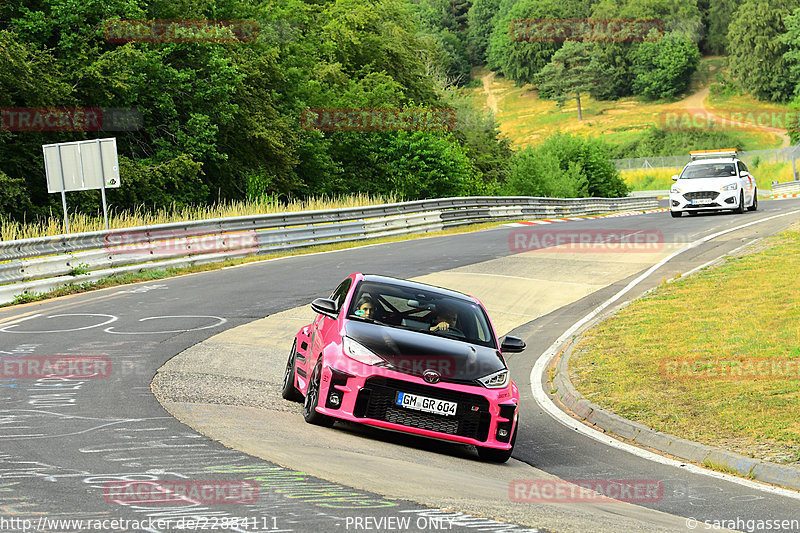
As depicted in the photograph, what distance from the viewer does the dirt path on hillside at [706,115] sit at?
409 ft

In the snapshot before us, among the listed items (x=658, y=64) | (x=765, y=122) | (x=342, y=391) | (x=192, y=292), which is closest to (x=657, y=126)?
(x=765, y=122)

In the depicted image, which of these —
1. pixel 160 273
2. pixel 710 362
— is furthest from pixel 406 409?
pixel 160 273

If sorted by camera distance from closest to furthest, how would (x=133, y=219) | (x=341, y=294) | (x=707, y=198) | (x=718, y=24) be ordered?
(x=341, y=294)
(x=133, y=219)
(x=707, y=198)
(x=718, y=24)

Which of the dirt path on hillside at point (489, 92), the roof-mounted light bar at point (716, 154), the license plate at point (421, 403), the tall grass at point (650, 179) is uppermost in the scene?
the dirt path on hillside at point (489, 92)

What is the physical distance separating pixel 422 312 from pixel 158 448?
3364 millimetres

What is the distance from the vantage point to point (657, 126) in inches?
5276

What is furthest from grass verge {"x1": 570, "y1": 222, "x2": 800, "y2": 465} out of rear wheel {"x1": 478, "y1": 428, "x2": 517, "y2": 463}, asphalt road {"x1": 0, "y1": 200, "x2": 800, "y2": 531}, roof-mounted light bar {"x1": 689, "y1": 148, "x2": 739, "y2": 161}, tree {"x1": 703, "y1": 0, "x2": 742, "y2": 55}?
tree {"x1": 703, "y1": 0, "x2": 742, "y2": 55}

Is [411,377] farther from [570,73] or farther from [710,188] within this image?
[570,73]

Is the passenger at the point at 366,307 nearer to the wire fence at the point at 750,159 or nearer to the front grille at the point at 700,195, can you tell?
the front grille at the point at 700,195

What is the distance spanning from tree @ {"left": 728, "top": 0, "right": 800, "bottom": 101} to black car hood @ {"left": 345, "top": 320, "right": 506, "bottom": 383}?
142m

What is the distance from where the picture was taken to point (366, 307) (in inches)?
371

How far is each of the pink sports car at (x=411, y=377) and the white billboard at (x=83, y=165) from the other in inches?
566

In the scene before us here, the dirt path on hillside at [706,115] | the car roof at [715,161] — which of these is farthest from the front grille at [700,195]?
the dirt path on hillside at [706,115]

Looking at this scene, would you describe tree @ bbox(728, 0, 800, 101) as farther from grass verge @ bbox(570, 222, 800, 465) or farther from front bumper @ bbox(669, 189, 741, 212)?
grass verge @ bbox(570, 222, 800, 465)
